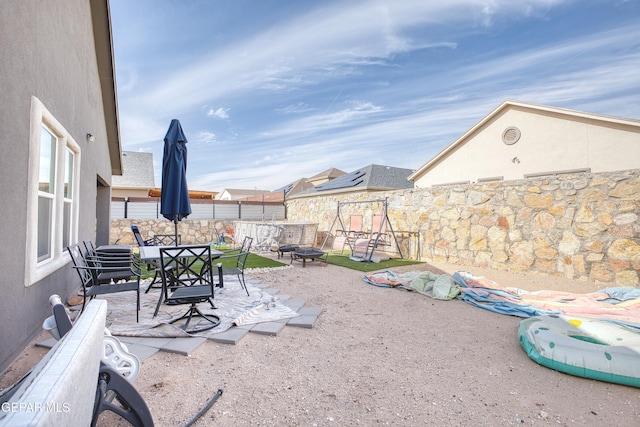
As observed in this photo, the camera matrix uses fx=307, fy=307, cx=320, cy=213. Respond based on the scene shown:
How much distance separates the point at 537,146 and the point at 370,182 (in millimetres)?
7918

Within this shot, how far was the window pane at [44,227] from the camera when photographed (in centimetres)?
386

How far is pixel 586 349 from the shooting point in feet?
9.59

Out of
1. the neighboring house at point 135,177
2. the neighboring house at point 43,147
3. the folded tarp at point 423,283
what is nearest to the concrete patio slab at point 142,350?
the neighboring house at point 43,147

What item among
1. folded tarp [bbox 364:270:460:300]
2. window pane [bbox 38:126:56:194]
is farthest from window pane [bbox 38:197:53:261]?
folded tarp [bbox 364:270:460:300]

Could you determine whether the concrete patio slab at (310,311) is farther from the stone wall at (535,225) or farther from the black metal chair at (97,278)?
the stone wall at (535,225)

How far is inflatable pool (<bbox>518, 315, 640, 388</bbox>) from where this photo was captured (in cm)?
272

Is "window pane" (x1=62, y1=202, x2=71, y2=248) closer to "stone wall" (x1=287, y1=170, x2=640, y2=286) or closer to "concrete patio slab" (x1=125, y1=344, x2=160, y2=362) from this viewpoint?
"concrete patio slab" (x1=125, y1=344, x2=160, y2=362)

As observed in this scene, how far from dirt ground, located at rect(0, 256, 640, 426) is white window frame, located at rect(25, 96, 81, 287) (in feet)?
3.19

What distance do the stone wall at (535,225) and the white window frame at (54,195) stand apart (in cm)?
894

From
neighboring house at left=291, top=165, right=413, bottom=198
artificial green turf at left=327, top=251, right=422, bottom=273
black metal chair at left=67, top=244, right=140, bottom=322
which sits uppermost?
neighboring house at left=291, top=165, right=413, bottom=198

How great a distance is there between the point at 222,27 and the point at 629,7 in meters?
11.1

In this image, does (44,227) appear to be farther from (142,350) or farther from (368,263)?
(368,263)

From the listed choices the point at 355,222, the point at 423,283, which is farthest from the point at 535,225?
the point at 355,222

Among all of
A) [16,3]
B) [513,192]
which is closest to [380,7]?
[513,192]
